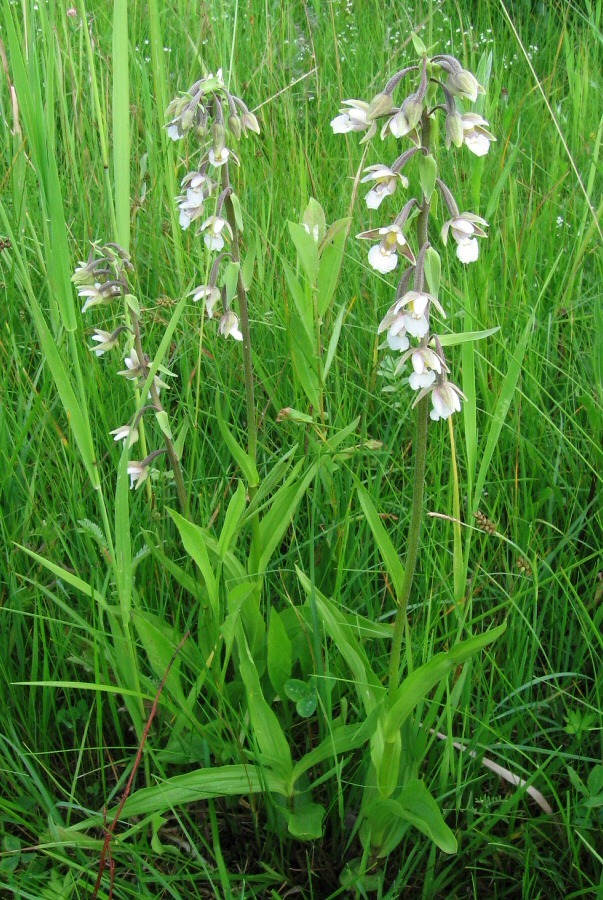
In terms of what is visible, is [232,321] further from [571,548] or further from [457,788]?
[457,788]

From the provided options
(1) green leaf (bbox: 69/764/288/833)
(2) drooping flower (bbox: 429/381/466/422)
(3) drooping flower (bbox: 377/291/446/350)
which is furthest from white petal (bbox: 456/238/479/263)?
(1) green leaf (bbox: 69/764/288/833)

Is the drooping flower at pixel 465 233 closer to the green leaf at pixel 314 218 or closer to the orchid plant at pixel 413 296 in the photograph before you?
the orchid plant at pixel 413 296

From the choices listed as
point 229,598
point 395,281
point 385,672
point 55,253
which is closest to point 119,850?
point 229,598

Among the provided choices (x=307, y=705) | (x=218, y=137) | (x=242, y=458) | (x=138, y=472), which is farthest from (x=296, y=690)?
(x=218, y=137)

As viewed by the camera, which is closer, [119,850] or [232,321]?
[119,850]

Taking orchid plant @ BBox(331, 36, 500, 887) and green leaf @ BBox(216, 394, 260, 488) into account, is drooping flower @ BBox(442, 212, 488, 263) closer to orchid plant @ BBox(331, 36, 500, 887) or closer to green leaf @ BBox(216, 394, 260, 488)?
orchid plant @ BBox(331, 36, 500, 887)

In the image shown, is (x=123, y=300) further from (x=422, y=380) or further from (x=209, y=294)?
(x=422, y=380)
